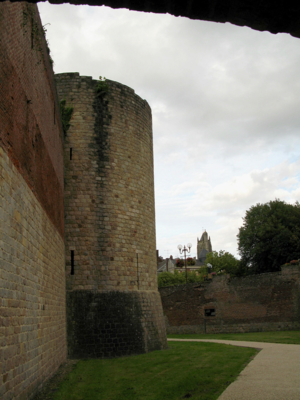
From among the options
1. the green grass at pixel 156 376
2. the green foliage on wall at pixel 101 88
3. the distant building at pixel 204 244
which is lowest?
the green grass at pixel 156 376

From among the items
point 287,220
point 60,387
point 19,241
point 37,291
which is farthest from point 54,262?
point 287,220

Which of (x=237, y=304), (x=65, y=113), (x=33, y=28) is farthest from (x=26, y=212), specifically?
(x=237, y=304)

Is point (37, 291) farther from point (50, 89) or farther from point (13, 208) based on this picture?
point (50, 89)

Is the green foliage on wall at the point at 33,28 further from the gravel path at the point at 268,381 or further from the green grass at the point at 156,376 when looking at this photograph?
the gravel path at the point at 268,381

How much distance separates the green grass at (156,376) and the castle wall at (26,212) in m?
0.82

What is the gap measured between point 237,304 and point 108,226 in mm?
13223

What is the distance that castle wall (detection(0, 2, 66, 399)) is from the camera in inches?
223

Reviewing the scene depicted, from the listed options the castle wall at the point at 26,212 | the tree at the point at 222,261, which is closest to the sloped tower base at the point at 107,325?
the castle wall at the point at 26,212

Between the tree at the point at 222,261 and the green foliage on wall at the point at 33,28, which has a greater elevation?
the green foliage on wall at the point at 33,28

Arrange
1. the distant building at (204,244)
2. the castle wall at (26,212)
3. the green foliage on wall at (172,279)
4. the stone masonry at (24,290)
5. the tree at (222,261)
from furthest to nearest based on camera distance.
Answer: the distant building at (204,244) → the green foliage on wall at (172,279) → the tree at (222,261) → the castle wall at (26,212) → the stone masonry at (24,290)

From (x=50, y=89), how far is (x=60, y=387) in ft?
24.5

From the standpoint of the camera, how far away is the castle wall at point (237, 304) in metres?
22.1

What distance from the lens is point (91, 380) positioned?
8594 millimetres

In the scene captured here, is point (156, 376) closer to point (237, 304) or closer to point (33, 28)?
point (33, 28)
